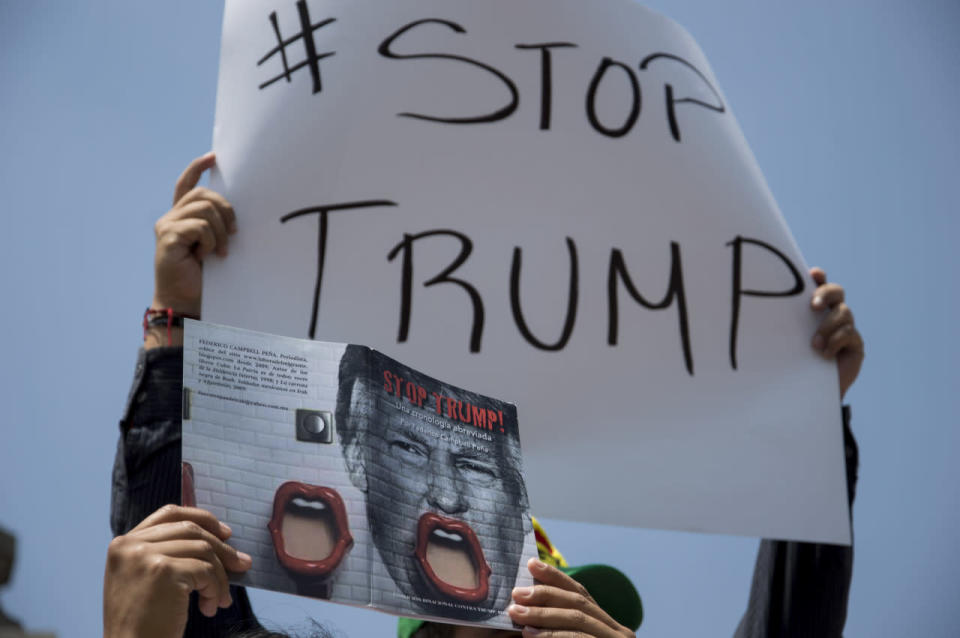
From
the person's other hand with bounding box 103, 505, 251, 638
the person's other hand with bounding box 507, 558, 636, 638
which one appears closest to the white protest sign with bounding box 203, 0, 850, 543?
the person's other hand with bounding box 507, 558, 636, 638

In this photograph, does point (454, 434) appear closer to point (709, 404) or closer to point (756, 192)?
point (709, 404)

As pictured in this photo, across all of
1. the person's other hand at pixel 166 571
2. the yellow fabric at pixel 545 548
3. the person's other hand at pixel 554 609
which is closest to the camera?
the person's other hand at pixel 166 571

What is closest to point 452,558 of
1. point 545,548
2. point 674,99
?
point 545,548

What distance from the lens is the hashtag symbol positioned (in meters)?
1.40

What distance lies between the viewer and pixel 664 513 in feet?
4.27

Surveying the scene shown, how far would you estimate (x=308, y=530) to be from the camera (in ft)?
2.39

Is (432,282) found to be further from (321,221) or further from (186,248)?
(186,248)

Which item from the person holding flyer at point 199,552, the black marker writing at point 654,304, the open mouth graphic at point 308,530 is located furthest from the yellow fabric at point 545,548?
the open mouth graphic at point 308,530

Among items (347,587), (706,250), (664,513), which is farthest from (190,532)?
(706,250)

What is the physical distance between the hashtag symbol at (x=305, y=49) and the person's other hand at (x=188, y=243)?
0.20 metres

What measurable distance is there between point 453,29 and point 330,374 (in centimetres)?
85

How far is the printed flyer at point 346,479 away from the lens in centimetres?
73

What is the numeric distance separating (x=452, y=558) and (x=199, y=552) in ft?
0.64

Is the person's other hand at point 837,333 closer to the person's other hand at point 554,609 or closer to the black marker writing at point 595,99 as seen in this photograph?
the black marker writing at point 595,99
